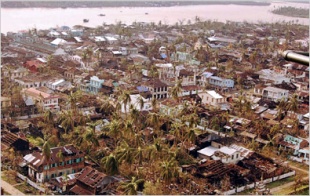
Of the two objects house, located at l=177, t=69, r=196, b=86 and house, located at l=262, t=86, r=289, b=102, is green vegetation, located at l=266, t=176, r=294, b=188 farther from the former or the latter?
house, located at l=177, t=69, r=196, b=86

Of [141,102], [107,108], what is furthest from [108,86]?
[141,102]

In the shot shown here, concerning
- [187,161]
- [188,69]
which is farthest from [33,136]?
[188,69]

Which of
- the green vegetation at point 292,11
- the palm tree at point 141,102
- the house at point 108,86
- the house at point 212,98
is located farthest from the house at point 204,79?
the green vegetation at point 292,11

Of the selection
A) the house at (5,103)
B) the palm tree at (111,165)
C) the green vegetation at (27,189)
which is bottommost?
the green vegetation at (27,189)

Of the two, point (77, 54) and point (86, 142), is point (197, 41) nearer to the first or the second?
point (77, 54)

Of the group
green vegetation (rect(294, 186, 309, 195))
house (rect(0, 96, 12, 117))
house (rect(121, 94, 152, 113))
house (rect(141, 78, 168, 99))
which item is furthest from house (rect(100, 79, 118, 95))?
green vegetation (rect(294, 186, 309, 195))

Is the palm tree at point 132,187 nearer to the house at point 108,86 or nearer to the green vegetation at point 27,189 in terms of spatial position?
the green vegetation at point 27,189

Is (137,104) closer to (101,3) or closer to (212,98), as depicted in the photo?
(212,98)
